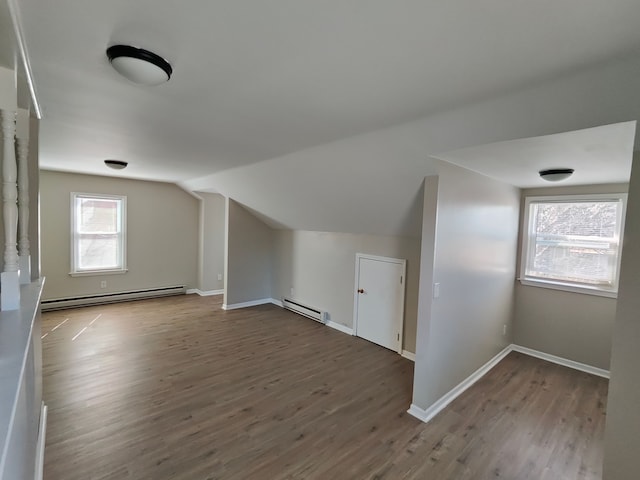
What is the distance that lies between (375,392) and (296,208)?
2733 millimetres

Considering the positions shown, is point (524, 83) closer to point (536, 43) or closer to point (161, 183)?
point (536, 43)

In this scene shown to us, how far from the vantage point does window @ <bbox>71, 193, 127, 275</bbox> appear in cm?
540

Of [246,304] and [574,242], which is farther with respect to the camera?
[246,304]

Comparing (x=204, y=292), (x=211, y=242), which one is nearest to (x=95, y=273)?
(x=204, y=292)

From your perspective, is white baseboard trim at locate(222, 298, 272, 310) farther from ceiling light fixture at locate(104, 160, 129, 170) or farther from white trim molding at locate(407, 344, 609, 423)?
white trim molding at locate(407, 344, 609, 423)

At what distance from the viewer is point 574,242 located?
3766mm

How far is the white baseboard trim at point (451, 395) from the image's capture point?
2.69 metres

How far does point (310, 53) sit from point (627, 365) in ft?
7.30

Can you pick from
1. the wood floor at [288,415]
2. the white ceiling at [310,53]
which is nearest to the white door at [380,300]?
the wood floor at [288,415]

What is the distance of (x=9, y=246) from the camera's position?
5.49 feet

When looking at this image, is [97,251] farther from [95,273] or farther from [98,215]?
[98,215]

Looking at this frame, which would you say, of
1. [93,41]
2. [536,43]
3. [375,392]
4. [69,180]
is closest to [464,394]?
[375,392]

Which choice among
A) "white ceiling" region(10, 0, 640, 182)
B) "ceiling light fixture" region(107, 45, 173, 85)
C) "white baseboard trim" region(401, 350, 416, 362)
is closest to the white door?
"white baseboard trim" region(401, 350, 416, 362)

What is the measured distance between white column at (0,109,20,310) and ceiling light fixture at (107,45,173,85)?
634mm
